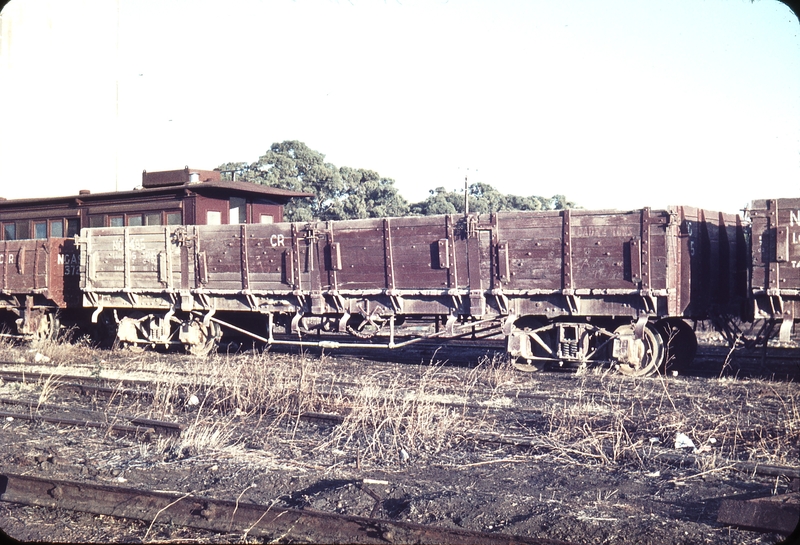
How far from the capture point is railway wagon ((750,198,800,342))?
9602 mm

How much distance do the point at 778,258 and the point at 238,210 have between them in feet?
36.6

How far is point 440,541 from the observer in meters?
4.17

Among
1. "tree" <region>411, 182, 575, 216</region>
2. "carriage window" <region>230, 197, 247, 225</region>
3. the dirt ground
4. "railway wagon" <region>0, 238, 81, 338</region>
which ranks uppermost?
"tree" <region>411, 182, 575, 216</region>

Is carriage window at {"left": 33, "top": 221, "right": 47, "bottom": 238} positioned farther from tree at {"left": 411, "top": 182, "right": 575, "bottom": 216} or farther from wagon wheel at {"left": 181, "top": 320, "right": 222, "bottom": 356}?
tree at {"left": 411, "top": 182, "right": 575, "bottom": 216}

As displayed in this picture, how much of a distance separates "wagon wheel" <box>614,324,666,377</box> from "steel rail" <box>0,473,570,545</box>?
23.9ft


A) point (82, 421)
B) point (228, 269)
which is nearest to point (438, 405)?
point (82, 421)

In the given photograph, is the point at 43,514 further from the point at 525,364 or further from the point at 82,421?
the point at 525,364

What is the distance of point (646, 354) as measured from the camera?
35.8ft

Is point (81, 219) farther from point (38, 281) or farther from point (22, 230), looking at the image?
point (22, 230)

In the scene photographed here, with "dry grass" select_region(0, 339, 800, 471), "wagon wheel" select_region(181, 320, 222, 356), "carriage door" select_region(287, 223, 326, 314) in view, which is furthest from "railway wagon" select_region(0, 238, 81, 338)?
"carriage door" select_region(287, 223, 326, 314)

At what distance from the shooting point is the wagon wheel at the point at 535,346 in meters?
11.4

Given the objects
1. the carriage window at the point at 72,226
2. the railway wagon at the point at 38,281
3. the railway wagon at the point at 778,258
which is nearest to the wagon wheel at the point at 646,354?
the railway wagon at the point at 778,258

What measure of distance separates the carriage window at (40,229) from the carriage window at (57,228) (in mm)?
290

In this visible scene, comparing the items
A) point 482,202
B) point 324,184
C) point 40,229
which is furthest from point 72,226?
point 482,202
